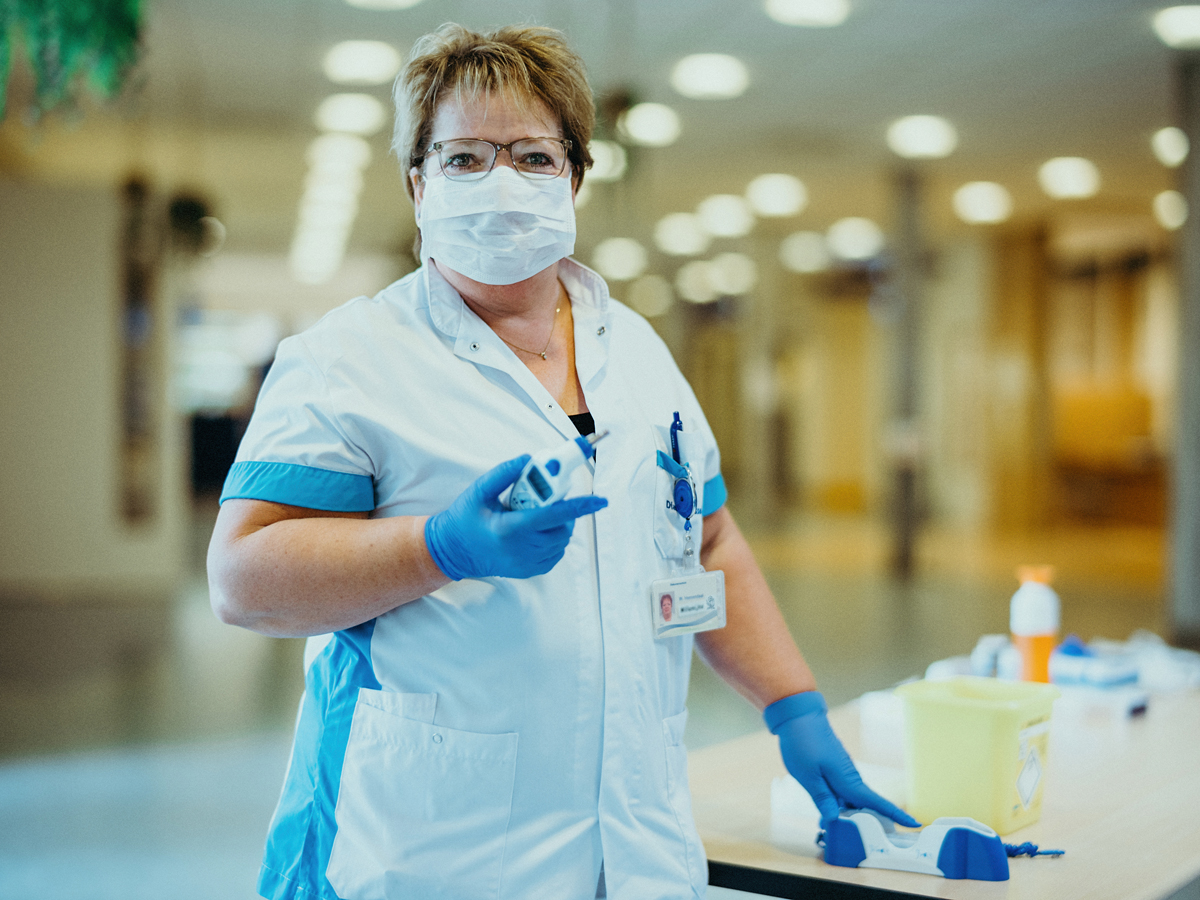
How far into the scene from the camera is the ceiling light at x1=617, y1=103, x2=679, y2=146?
7804 millimetres

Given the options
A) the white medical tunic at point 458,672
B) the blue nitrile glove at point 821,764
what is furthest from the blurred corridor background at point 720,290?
the blue nitrile glove at point 821,764

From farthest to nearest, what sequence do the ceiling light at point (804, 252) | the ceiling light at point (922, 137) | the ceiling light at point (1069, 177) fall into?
1. the ceiling light at point (804, 252)
2. the ceiling light at point (1069, 177)
3. the ceiling light at point (922, 137)

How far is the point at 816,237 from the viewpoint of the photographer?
45.3ft

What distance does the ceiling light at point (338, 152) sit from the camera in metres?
8.65

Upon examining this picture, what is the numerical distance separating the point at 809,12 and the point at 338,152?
451 centimetres

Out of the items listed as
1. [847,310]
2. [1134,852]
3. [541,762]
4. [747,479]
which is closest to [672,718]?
[541,762]

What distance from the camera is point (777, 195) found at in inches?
443

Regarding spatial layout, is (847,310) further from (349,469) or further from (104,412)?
(349,469)

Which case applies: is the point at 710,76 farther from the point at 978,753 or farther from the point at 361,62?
the point at 978,753

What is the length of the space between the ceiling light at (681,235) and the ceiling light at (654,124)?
11.8ft

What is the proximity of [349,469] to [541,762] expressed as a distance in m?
0.37

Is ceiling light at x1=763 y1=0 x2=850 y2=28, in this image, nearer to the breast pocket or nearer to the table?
the table

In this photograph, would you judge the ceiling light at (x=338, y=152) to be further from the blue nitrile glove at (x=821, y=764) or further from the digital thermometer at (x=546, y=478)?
the digital thermometer at (x=546, y=478)

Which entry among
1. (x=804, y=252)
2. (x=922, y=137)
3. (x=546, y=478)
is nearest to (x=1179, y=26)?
(x=922, y=137)
